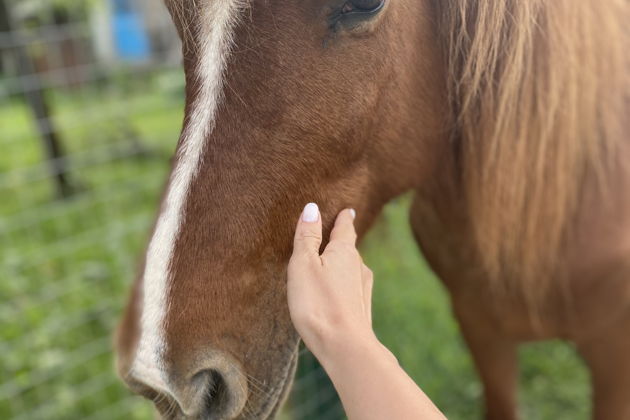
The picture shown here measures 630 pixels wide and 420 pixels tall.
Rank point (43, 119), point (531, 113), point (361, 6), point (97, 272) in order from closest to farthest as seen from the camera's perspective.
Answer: point (361, 6) → point (531, 113) → point (97, 272) → point (43, 119)

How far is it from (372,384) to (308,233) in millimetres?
274

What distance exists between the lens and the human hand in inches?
36.7

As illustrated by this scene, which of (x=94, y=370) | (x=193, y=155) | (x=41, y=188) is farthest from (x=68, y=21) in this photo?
(x=193, y=155)

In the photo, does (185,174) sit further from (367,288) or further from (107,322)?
Result: (107,322)

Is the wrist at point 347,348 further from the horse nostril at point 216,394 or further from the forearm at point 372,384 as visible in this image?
the horse nostril at point 216,394

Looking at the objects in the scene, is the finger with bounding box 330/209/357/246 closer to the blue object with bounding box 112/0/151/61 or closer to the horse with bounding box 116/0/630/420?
the horse with bounding box 116/0/630/420

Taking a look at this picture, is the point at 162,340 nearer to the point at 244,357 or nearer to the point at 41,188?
the point at 244,357

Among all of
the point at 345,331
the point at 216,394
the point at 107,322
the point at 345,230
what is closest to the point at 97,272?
the point at 107,322

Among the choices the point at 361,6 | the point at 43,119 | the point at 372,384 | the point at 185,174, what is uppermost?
the point at 361,6

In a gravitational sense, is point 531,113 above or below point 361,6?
below

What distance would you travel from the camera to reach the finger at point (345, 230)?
107 cm

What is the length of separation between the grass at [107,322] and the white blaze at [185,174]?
0.95 m

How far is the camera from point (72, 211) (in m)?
3.97

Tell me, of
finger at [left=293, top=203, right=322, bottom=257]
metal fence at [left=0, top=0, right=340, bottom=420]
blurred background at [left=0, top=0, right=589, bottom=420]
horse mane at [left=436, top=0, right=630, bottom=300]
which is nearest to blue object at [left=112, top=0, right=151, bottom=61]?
metal fence at [left=0, top=0, right=340, bottom=420]
